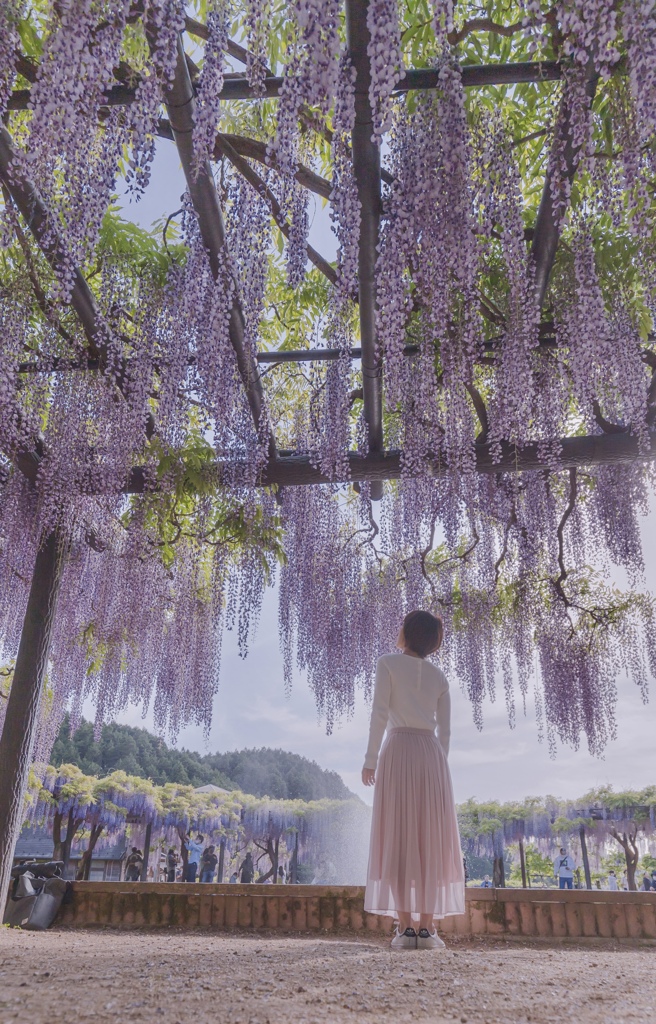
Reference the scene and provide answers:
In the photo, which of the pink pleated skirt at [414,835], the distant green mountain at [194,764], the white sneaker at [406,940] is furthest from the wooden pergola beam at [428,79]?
the distant green mountain at [194,764]

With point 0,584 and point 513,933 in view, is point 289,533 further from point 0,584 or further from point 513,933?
point 513,933

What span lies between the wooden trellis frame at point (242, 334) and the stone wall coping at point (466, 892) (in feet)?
3.91

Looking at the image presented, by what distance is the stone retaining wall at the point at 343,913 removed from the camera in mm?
3840

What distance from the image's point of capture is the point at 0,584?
6594mm

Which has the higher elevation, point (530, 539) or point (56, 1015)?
point (530, 539)

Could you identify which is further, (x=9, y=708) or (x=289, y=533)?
(x=289, y=533)

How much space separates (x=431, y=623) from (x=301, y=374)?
2.89m

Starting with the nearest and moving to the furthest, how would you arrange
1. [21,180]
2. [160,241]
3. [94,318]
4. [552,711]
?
1. [21,180]
2. [94,318]
3. [160,241]
4. [552,711]

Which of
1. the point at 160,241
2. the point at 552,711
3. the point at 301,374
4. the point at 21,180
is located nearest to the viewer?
the point at 21,180

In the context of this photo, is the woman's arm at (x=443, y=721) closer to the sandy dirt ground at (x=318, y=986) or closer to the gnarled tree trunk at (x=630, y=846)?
the sandy dirt ground at (x=318, y=986)

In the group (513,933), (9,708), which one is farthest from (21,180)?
(513,933)

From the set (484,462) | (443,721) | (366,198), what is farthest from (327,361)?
(443,721)

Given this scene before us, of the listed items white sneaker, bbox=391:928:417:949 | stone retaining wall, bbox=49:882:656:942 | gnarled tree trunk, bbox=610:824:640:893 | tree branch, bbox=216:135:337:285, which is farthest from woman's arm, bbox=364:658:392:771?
gnarled tree trunk, bbox=610:824:640:893

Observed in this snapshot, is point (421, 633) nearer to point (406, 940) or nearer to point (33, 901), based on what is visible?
point (406, 940)
